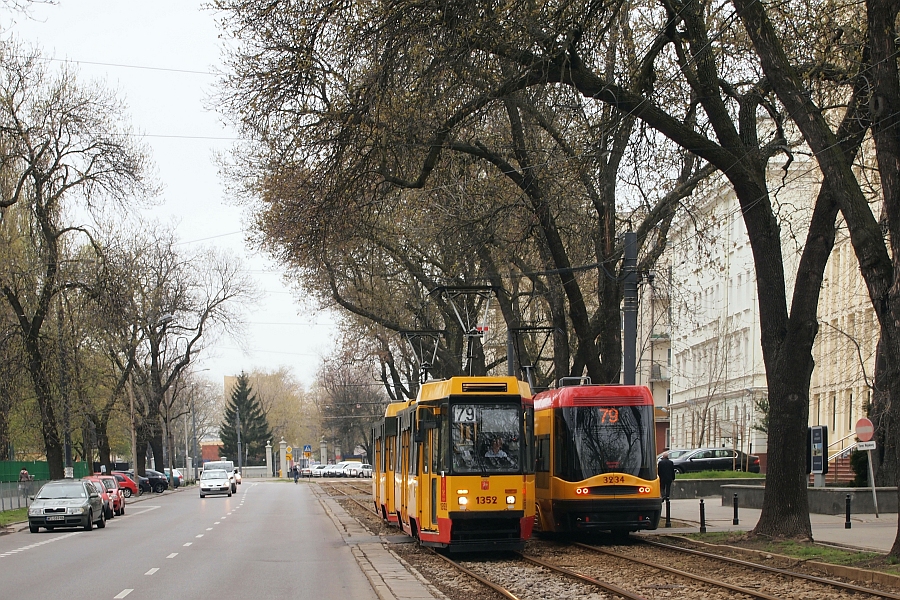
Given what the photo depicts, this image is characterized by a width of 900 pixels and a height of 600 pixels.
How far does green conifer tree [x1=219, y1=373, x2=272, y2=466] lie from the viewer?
137750 mm

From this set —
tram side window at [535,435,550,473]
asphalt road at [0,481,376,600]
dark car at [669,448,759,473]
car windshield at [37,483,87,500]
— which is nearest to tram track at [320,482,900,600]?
asphalt road at [0,481,376,600]

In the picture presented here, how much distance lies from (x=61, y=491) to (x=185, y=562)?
44.7ft

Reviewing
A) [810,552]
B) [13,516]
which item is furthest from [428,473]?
[13,516]

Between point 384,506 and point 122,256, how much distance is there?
17774mm

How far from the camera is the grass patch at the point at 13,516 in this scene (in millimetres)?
37997

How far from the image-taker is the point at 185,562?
21250 mm

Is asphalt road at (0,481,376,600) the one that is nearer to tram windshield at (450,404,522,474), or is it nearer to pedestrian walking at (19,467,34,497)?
tram windshield at (450,404,522,474)

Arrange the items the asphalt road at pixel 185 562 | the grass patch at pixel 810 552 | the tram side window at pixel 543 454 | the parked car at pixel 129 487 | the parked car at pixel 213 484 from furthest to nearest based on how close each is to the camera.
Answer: the parked car at pixel 129 487 < the parked car at pixel 213 484 < the tram side window at pixel 543 454 < the grass patch at pixel 810 552 < the asphalt road at pixel 185 562

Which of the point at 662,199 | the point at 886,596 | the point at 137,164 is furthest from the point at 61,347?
the point at 886,596

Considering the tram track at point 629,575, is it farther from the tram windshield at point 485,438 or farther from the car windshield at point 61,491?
the car windshield at point 61,491

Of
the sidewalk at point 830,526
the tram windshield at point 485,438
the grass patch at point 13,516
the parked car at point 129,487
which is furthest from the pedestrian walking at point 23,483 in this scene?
the tram windshield at point 485,438

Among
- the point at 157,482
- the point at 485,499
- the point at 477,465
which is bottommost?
the point at 157,482

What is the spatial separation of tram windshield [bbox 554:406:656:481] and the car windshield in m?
16.0

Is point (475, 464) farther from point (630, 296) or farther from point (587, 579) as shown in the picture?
point (630, 296)
